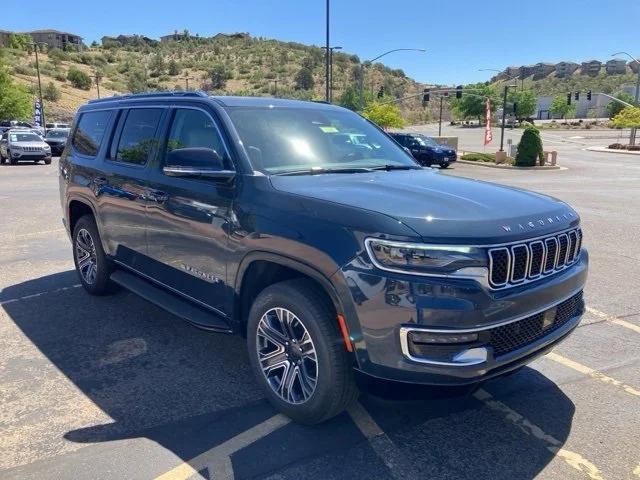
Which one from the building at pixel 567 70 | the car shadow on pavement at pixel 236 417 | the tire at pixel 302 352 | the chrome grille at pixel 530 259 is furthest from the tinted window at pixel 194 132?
the building at pixel 567 70

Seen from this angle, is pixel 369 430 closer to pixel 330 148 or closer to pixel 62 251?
pixel 330 148

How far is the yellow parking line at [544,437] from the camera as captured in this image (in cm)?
294

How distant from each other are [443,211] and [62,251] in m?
6.71

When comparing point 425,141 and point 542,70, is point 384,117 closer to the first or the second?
point 425,141

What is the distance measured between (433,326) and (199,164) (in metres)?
1.88

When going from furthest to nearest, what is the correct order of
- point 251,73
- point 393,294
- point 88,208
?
point 251,73, point 88,208, point 393,294

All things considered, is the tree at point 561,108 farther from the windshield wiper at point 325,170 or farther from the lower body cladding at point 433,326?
the lower body cladding at point 433,326

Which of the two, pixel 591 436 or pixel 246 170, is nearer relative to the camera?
pixel 591 436

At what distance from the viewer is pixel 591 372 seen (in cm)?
412

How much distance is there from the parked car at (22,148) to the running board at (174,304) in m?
23.8

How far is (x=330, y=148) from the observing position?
13.6 ft

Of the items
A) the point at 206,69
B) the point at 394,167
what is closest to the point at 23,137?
the point at 394,167

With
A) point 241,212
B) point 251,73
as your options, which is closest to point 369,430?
point 241,212

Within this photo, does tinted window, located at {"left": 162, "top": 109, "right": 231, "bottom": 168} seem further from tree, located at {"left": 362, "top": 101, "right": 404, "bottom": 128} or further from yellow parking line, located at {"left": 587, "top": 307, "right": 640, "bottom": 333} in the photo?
tree, located at {"left": 362, "top": 101, "right": 404, "bottom": 128}
